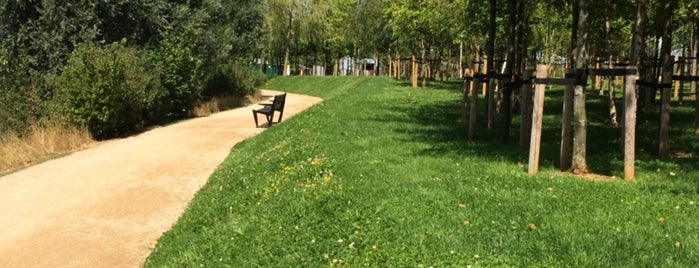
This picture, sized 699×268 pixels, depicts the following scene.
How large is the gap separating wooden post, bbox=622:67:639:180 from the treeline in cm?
1324

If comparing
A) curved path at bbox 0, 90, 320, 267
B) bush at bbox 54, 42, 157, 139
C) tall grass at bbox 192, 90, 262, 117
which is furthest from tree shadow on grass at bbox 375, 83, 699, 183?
tall grass at bbox 192, 90, 262, 117

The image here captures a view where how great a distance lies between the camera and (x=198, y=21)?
71.8 feet

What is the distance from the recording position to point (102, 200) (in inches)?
353

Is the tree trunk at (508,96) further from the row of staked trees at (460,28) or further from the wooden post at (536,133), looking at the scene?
the wooden post at (536,133)

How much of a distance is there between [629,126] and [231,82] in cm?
2392

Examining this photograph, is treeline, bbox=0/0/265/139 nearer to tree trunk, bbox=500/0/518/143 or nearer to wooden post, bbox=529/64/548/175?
tree trunk, bbox=500/0/518/143

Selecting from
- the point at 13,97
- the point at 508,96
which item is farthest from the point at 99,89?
the point at 508,96

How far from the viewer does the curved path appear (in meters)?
6.82

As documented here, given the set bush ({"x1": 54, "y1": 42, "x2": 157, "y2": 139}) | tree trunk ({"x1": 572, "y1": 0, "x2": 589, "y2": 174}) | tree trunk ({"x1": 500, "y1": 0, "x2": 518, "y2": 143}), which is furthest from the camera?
bush ({"x1": 54, "y1": 42, "x2": 157, "y2": 139})

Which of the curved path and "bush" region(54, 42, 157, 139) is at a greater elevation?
"bush" region(54, 42, 157, 139)

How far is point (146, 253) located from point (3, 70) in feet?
40.4

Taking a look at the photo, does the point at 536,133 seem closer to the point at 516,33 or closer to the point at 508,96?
the point at 508,96

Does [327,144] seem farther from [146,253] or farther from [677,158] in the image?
[677,158]

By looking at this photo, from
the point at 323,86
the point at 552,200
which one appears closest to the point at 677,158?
the point at 552,200
